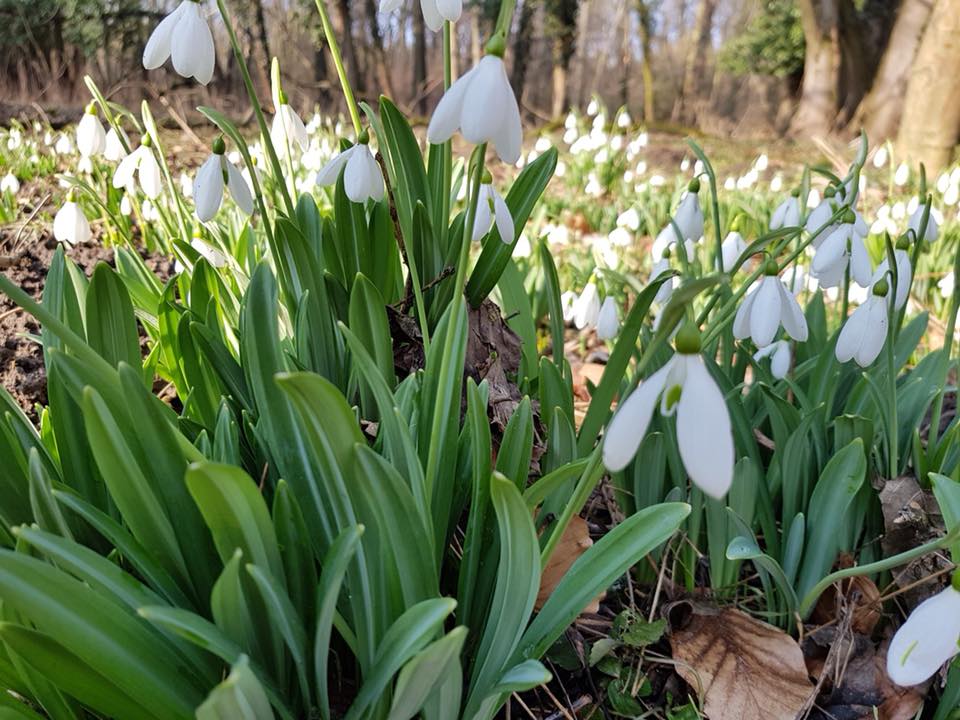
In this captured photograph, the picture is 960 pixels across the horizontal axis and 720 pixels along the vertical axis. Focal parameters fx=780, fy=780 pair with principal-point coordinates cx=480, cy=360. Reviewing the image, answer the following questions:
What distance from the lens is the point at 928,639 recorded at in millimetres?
854

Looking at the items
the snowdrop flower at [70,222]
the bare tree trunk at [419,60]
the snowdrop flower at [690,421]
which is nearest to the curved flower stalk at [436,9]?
the snowdrop flower at [690,421]

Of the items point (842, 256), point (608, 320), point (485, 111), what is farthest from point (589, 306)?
point (485, 111)

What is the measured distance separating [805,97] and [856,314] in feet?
38.0

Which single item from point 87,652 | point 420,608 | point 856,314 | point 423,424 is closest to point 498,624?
point 420,608

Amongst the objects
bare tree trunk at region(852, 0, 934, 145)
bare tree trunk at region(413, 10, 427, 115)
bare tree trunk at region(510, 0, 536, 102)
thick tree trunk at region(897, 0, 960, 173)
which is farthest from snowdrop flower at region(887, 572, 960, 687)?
bare tree trunk at region(510, 0, 536, 102)

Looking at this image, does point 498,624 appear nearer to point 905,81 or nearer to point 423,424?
point 423,424

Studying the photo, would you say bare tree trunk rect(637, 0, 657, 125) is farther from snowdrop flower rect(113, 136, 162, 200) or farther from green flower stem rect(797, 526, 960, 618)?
green flower stem rect(797, 526, 960, 618)

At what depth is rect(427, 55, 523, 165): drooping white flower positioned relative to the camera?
2.60 ft

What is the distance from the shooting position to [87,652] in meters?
0.78

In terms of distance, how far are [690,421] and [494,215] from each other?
0.67m

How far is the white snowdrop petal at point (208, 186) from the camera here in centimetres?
131

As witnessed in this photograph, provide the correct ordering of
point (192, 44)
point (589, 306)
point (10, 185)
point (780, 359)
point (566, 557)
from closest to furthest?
1. point (192, 44)
2. point (566, 557)
3. point (780, 359)
4. point (589, 306)
5. point (10, 185)

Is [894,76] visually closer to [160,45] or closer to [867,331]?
[867,331]

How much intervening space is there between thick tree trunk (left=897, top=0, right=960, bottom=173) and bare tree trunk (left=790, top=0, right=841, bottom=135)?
14.3 ft
